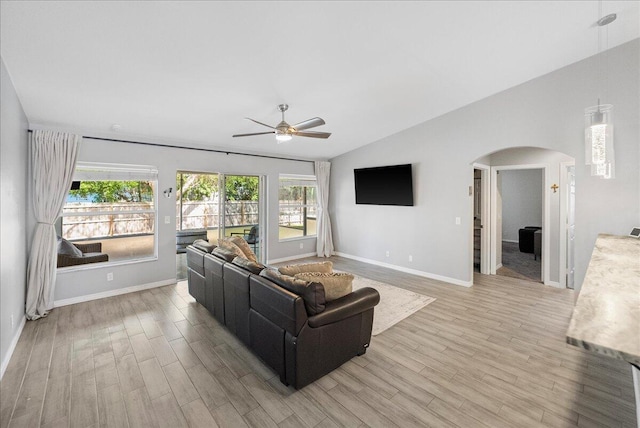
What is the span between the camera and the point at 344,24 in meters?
2.53

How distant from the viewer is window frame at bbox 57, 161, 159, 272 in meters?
4.23

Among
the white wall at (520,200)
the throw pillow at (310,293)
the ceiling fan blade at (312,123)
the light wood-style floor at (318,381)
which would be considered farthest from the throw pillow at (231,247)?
the white wall at (520,200)

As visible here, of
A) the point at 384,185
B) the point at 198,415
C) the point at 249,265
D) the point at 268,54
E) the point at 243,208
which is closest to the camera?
the point at 198,415

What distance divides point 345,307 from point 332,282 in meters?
0.25

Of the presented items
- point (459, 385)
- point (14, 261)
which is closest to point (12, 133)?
point (14, 261)

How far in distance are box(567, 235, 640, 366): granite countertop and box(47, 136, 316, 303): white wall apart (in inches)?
214

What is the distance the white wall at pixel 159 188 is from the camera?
4.22m

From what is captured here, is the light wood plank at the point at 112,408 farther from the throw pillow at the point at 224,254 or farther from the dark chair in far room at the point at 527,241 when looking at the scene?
the dark chair in far room at the point at 527,241

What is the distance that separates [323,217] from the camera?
24.4 feet

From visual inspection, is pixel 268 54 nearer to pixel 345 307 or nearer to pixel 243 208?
pixel 345 307

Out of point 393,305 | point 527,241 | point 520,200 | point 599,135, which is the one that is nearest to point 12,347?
point 393,305

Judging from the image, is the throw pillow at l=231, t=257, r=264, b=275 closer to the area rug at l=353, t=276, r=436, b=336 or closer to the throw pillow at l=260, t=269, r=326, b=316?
the throw pillow at l=260, t=269, r=326, b=316

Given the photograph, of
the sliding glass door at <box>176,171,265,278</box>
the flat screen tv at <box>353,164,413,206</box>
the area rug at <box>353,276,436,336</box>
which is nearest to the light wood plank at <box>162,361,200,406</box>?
the area rug at <box>353,276,436,336</box>

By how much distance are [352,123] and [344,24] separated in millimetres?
2627
